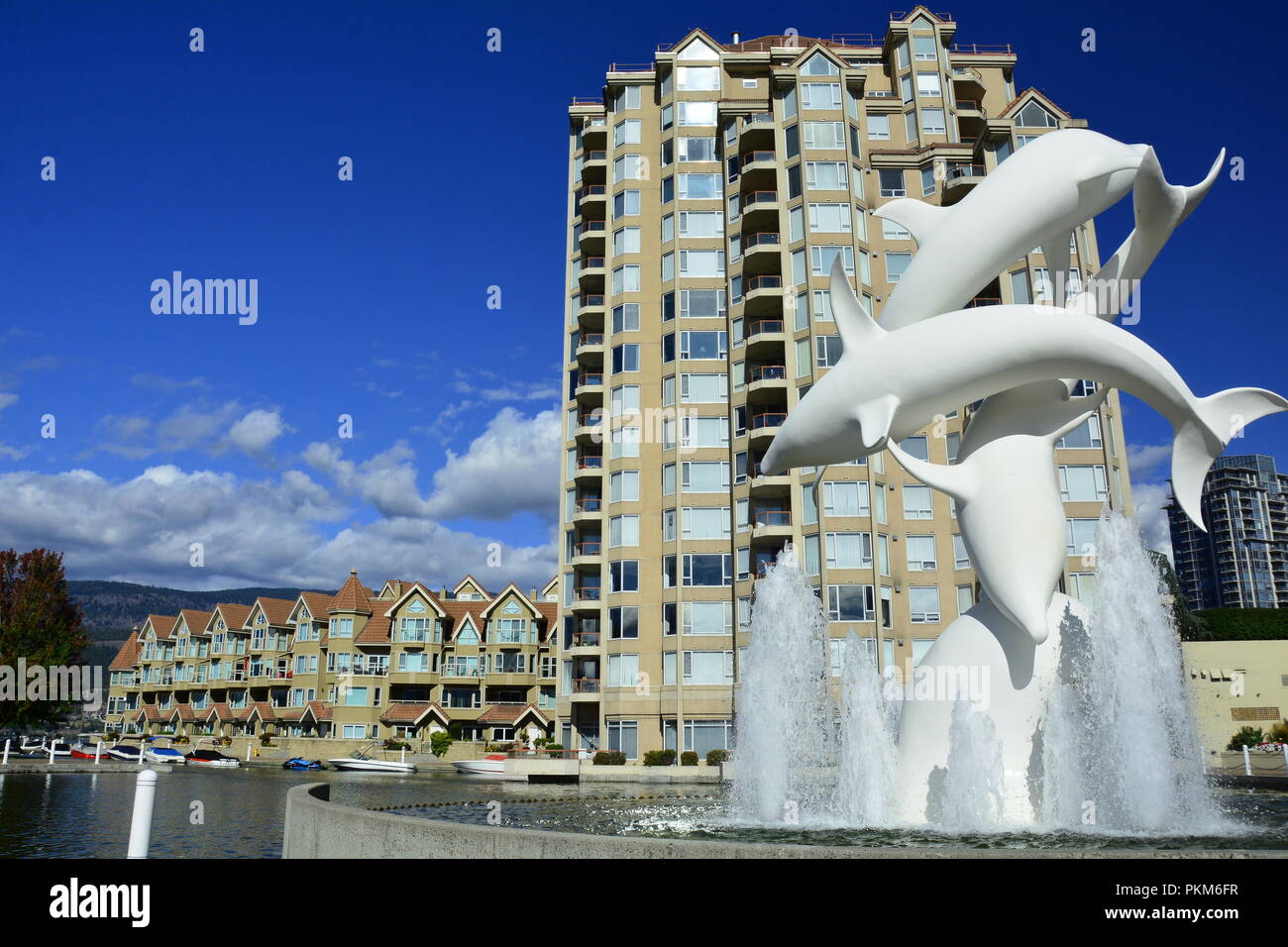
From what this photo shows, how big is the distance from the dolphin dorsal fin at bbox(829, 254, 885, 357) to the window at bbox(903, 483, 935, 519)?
3304 centimetres

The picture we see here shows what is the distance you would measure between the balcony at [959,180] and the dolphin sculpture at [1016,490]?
121 feet

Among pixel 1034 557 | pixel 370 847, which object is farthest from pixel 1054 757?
pixel 370 847

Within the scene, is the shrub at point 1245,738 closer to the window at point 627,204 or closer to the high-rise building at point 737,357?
the high-rise building at point 737,357

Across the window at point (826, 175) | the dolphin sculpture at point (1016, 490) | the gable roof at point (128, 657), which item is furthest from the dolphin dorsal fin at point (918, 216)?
the gable roof at point (128, 657)

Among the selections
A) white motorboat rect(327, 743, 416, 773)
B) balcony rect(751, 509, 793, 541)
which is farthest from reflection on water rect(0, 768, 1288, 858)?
white motorboat rect(327, 743, 416, 773)

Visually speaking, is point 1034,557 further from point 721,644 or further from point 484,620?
point 484,620

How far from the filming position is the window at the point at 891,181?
5506 cm

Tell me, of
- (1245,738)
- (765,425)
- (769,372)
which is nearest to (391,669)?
(765,425)

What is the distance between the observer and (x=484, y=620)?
77438mm

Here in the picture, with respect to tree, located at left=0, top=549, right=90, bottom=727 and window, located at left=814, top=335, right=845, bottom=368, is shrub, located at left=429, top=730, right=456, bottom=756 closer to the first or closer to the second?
tree, located at left=0, top=549, right=90, bottom=727

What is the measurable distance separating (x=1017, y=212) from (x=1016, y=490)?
4.85 metres

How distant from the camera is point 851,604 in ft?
153

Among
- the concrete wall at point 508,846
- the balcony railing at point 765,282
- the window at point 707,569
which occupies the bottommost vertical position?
the concrete wall at point 508,846
